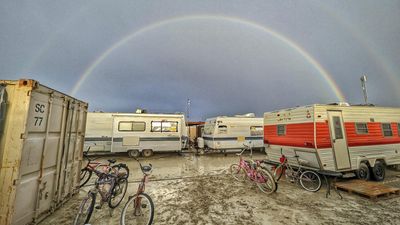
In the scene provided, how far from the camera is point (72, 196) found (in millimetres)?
5051

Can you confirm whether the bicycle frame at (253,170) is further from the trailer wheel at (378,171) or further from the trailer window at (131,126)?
the trailer window at (131,126)

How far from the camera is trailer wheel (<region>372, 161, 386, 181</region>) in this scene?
6.85 meters

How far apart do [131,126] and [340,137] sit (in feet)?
37.8

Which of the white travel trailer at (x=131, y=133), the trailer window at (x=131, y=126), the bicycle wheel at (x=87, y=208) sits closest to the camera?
the bicycle wheel at (x=87, y=208)

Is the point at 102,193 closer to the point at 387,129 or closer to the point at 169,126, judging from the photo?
the point at 169,126

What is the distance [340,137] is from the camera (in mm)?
6355

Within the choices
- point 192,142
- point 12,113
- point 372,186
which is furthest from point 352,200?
point 192,142

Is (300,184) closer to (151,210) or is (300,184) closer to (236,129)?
(151,210)

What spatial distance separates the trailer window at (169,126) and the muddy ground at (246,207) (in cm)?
640

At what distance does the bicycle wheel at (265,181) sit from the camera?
217 inches

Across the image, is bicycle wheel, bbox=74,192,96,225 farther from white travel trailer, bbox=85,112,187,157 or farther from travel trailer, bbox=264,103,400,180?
white travel trailer, bbox=85,112,187,157

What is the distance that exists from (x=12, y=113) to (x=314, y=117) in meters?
7.96

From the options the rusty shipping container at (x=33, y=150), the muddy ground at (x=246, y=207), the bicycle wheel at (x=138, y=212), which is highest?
the rusty shipping container at (x=33, y=150)

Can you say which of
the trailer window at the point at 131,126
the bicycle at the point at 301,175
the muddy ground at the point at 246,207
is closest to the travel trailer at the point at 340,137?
the bicycle at the point at 301,175
